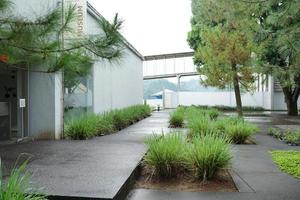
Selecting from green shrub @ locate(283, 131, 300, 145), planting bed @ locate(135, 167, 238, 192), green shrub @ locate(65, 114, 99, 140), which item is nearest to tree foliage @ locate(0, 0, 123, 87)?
planting bed @ locate(135, 167, 238, 192)

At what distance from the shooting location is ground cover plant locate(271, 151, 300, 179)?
A: 749 centimetres

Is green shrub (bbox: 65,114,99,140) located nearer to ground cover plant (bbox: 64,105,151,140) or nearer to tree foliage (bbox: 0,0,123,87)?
ground cover plant (bbox: 64,105,151,140)

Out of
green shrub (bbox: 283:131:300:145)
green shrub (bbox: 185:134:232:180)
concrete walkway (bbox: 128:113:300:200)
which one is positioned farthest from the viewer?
green shrub (bbox: 283:131:300:145)

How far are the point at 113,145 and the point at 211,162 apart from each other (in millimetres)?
3637

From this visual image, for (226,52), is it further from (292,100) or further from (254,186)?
(292,100)

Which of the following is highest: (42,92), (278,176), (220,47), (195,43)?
(195,43)

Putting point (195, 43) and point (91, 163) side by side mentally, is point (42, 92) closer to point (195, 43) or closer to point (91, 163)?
point (91, 163)

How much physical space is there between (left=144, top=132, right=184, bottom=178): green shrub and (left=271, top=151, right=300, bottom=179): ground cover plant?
2.15 m

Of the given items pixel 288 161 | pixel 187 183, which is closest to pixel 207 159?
pixel 187 183

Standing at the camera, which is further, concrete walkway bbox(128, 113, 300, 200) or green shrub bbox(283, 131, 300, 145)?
green shrub bbox(283, 131, 300, 145)

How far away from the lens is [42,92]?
11.0 metres

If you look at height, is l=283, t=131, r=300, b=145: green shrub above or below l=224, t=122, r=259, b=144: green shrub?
below

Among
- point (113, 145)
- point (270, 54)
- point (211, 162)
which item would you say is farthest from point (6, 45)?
point (270, 54)

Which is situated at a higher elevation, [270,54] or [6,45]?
[270,54]
